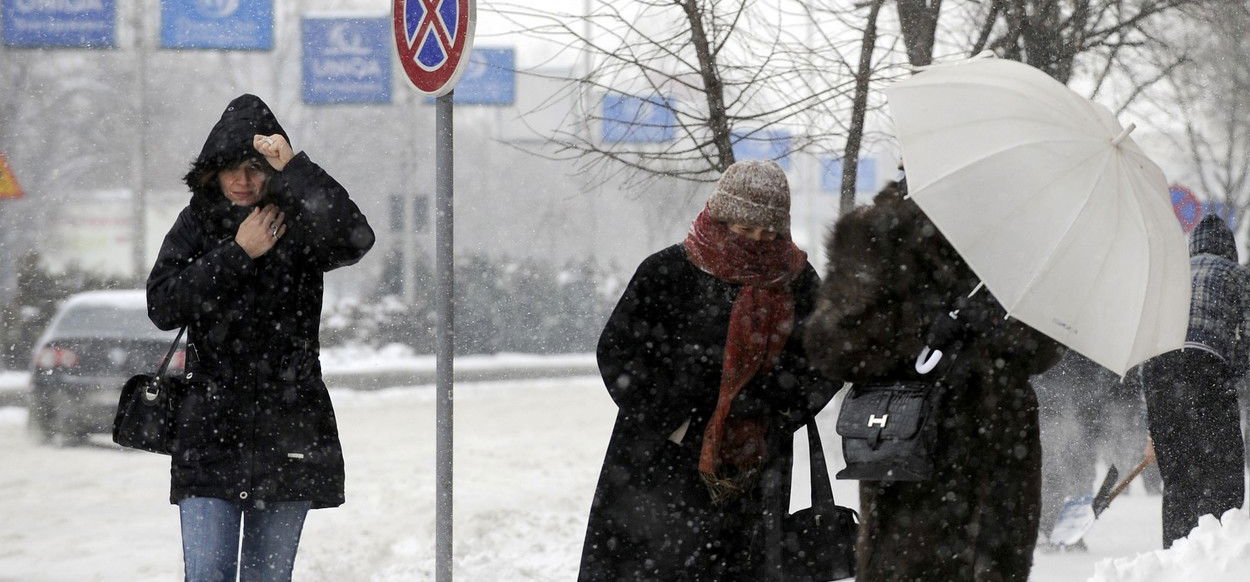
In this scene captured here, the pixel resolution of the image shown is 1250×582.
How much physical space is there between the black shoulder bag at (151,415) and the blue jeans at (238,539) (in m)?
0.17

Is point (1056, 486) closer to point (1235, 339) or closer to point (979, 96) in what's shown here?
point (1235, 339)

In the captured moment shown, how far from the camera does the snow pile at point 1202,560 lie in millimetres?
4113

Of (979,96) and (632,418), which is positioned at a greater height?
(979,96)

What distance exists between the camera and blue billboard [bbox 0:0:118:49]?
1372cm

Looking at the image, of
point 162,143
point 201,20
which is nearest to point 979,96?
point 201,20

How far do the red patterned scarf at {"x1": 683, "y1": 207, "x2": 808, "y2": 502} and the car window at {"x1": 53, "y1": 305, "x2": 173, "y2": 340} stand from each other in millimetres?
9805

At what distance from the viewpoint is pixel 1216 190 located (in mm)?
26328

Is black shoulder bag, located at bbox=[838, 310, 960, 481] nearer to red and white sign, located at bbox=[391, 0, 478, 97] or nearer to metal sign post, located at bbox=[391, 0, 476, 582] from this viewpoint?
metal sign post, located at bbox=[391, 0, 476, 582]

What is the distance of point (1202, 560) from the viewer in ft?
13.9

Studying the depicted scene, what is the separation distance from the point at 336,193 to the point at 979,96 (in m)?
1.61

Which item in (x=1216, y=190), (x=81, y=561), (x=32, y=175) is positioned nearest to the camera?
(x=81, y=561)

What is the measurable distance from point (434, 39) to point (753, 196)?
1726 millimetres

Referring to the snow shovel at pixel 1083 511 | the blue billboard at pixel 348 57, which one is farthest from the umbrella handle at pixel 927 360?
the blue billboard at pixel 348 57

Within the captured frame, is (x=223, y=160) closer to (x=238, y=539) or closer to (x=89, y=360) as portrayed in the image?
(x=238, y=539)
